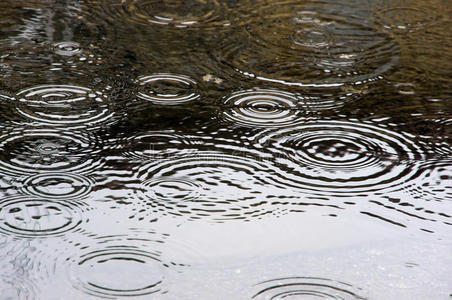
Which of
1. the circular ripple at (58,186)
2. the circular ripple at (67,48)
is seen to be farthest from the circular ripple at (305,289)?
the circular ripple at (67,48)

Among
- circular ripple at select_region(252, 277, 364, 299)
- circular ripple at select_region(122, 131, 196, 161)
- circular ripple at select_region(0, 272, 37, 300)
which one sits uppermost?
circular ripple at select_region(122, 131, 196, 161)

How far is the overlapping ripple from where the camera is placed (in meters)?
1.92

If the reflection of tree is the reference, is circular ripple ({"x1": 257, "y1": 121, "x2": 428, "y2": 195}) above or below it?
below

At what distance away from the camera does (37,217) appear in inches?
86.3

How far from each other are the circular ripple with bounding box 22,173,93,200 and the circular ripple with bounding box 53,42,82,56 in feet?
3.66

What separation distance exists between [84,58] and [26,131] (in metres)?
0.74

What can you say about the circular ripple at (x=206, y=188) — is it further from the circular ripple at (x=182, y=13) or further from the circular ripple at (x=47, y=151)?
the circular ripple at (x=182, y=13)

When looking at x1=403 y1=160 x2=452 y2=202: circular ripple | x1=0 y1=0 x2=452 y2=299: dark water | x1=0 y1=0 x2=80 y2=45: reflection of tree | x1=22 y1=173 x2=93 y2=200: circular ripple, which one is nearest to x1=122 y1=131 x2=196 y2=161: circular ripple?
x1=0 y1=0 x2=452 y2=299: dark water

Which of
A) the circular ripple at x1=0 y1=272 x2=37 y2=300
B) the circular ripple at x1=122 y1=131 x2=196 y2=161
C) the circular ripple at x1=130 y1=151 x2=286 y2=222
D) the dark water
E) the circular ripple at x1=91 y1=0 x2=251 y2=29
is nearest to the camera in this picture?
the circular ripple at x1=0 y1=272 x2=37 y2=300

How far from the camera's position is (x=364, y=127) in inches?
110

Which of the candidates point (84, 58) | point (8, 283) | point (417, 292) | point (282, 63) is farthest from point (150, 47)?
point (417, 292)

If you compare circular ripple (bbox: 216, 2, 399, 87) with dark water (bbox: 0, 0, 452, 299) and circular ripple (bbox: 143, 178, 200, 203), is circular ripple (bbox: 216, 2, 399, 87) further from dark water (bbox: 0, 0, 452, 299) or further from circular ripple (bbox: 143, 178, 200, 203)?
circular ripple (bbox: 143, 178, 200, 203)

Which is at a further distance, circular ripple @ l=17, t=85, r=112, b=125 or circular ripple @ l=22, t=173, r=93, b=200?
circular ripple @ l=17, t=85, r=112, b=125

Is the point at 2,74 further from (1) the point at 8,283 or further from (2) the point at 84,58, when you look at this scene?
(1) the point at 8,283
